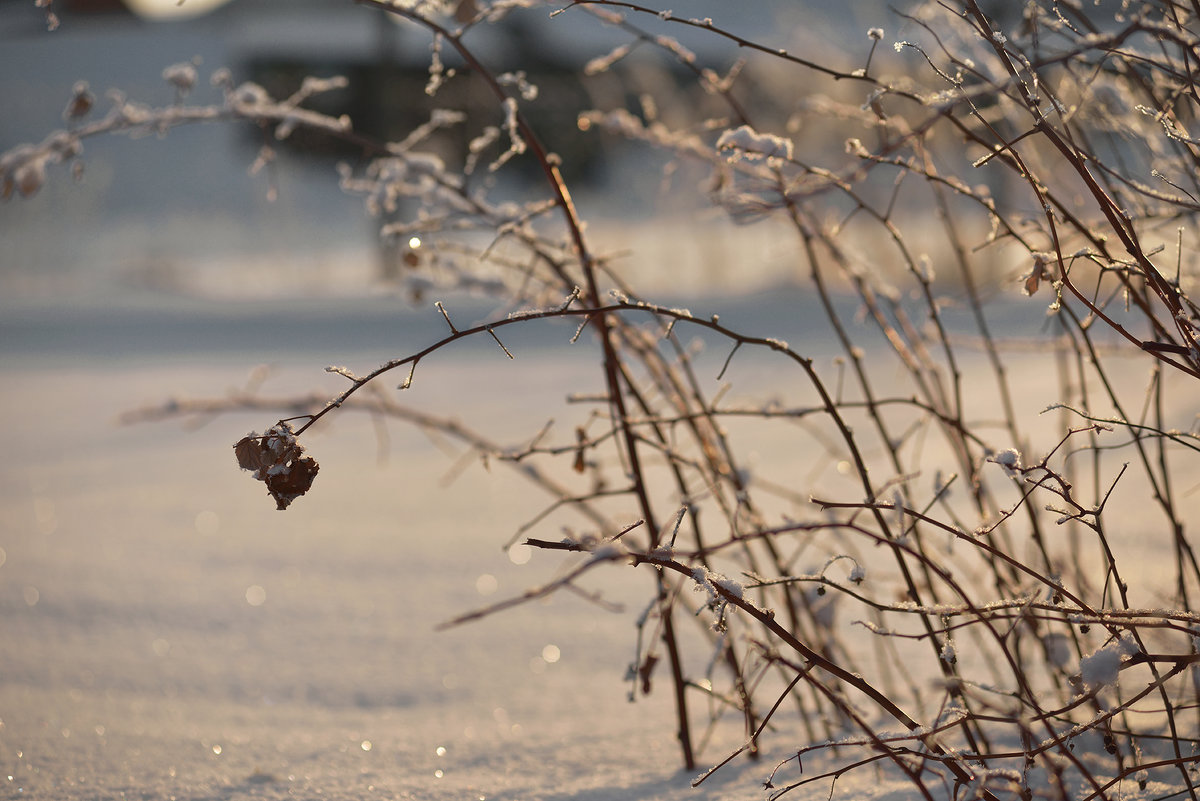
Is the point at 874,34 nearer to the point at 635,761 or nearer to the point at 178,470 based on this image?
the point at 635,761

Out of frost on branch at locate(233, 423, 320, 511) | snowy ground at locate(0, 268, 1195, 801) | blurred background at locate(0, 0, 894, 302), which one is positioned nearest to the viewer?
frost on branch at locate(233, 423, 320, 511)

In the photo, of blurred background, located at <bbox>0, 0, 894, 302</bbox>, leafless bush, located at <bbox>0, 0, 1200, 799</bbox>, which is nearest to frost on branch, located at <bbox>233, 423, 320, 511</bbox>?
leafless bush, located at <bbox>0, 0, 1200, 799</bbox>

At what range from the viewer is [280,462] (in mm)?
535

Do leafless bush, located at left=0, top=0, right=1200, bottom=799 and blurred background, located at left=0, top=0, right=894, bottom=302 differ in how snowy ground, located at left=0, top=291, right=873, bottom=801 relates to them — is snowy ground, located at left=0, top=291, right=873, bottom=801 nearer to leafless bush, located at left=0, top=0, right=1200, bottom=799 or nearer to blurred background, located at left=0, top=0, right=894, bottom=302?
leafless bush, located at left=0, top=0, right=1200, bottom=799

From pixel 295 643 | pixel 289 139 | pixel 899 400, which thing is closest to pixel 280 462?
pixel 899 400

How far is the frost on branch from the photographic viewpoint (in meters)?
0.53

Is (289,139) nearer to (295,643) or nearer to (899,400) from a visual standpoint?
(295,643)

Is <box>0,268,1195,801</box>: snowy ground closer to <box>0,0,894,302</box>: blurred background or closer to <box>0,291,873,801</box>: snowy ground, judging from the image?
<box>0,291,873,801</box>: snowy ground

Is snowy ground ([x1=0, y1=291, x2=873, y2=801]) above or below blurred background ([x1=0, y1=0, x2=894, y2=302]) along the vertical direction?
below

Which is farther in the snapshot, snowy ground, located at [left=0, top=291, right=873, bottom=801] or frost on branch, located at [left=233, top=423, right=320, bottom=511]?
snowy ground, located at [left=0, top=291, right=873, bottom=801]

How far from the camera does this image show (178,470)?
2.81 metres

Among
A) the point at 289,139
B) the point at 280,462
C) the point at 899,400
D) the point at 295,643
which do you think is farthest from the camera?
the point at 289,139

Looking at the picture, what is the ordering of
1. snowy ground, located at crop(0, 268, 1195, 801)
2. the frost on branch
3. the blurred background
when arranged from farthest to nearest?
the blurred background, snowy ground, located at crop(0, 268, 1195, 801), the frost on branch

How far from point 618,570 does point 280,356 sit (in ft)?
12.2
